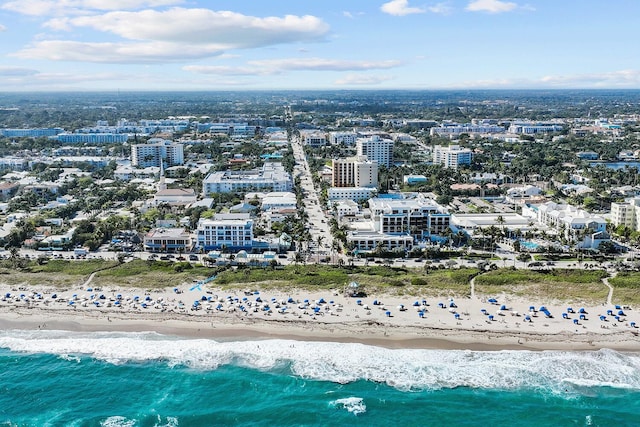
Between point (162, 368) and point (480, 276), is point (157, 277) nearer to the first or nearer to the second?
point (162, 368)

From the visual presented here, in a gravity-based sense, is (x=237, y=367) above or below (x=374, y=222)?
below

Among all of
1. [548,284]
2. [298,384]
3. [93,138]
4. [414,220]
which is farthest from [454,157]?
[93,138]

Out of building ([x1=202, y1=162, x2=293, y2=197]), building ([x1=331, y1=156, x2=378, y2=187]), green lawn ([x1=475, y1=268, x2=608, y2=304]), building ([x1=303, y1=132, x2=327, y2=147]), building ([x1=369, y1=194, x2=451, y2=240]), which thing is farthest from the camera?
building ([x1=303, y1=132, x2=327, y2=147])

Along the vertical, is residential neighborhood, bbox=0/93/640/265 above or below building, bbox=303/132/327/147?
below

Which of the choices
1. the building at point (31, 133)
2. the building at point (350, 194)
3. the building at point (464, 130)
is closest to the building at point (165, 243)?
the building at point (350, 194)

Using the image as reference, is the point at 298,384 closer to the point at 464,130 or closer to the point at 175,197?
the point at 175,197

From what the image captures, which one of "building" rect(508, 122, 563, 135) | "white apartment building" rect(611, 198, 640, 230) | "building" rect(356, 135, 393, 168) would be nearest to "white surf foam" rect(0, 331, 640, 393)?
"white apartment building" rect(611, 198, 640, 230)

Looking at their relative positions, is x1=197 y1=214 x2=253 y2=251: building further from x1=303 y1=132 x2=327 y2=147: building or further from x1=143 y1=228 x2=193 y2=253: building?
x1=303 y1=132 x2=327 y2=147: building

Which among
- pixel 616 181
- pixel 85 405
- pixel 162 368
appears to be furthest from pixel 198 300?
pixel 616 181
